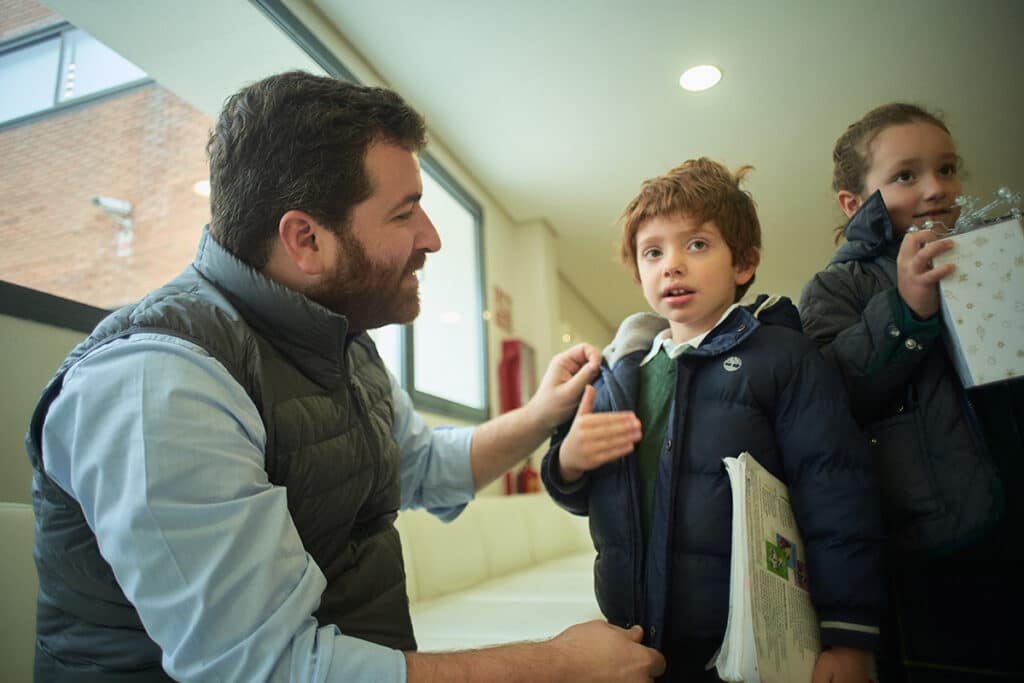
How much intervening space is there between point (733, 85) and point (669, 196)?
1225mm

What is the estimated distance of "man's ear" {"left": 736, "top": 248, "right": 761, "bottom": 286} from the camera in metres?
0.90

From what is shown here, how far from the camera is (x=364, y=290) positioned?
3.19 feet

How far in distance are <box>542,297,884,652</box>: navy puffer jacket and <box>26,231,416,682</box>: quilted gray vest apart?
336mm

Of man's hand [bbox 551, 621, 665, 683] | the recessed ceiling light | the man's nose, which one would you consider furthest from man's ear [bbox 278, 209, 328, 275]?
the recessed ceiling light

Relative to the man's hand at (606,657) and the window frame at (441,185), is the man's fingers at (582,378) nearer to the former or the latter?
the man's hand at (606,657)

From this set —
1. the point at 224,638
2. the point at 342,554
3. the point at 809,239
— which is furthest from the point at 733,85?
the point at 224,638

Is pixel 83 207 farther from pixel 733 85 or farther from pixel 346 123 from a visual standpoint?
pixel 733 85

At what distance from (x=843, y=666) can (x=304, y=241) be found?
932mm

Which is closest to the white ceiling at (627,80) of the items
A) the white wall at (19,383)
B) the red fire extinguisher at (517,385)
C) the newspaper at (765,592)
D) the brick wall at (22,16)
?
the brick wall at (22,16)

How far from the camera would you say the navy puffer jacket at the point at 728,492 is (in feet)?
2.35

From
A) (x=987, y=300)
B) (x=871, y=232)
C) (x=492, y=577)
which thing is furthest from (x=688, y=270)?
(x=492, y=577)

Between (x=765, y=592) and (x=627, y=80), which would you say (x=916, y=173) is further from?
(x=627, y=80)

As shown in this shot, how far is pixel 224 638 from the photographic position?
583 mm

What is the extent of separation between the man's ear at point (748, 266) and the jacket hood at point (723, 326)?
0.12 feet
